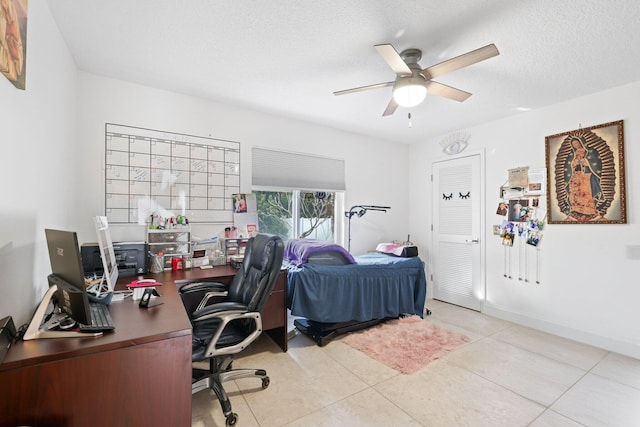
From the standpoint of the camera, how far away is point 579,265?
297 centimetres

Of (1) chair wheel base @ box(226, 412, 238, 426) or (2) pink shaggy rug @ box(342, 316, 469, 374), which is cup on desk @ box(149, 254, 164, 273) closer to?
(1) chair wheel base @ box(226, 412, 238, 426)

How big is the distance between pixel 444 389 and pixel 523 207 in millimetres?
2404

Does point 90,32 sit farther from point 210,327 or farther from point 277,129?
point 210,327

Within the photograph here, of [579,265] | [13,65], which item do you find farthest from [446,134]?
[13,65]

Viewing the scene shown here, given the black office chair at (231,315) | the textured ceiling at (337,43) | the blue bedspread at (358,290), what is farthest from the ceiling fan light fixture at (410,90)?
the blue bedspread at (358,290)

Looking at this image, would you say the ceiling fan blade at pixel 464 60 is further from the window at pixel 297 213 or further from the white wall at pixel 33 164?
the white wall at pixel 33 164

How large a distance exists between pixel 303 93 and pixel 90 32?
166 centimetres

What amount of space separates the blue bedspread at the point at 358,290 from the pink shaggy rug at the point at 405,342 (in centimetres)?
16

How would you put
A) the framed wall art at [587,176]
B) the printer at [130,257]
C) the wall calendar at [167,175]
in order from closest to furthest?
the printer at [130,257] < the wall calendar at [167,175] < the framed wall art at [587,176]

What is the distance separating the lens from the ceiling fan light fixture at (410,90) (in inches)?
82.0

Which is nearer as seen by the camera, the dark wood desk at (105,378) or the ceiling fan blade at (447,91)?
Answer: the dark wood desk at (105,378)

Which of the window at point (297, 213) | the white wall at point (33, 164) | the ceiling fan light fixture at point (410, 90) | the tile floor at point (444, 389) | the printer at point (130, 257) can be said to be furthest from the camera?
the window at point (297, 213)

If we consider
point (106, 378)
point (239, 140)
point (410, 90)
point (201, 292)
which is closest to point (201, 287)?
point (201, 292)

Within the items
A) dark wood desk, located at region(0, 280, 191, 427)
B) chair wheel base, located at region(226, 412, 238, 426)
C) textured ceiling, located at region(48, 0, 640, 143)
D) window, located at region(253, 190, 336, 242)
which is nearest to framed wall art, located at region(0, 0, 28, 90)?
textured ceiling, located at region(48, 0, 640, 143)
